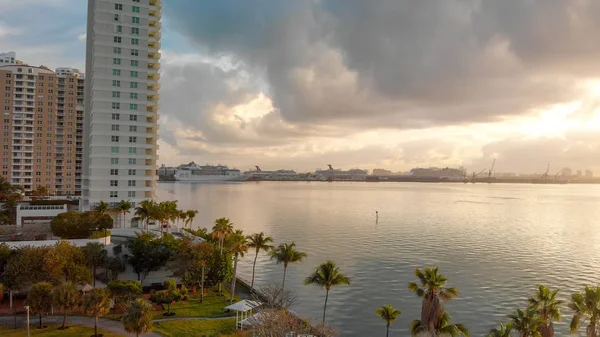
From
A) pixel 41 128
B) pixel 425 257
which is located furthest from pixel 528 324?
pixel 41 128

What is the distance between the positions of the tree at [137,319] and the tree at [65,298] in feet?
22.8

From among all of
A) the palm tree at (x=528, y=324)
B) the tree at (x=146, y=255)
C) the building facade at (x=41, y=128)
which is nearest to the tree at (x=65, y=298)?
the tree at (x=146, y=255)

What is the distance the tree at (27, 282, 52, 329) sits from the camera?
41.8 m

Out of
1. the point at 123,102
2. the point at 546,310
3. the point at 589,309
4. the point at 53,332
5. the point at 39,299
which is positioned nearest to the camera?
the point at 589,309

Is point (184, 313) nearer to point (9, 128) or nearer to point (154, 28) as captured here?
point (154, 28)

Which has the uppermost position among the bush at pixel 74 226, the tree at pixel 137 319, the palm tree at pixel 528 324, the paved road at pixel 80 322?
the bush at pixel 74 226

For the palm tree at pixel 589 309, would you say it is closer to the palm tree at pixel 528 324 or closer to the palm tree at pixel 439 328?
the palm tree at pixel 528 324

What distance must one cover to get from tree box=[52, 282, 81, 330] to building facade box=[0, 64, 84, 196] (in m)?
120

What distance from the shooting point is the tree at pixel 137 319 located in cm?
3841

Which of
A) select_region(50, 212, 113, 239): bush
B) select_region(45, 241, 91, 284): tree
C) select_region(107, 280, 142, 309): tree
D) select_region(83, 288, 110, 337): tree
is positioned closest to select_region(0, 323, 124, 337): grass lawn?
select_region(83, 288, 110, 337): tree

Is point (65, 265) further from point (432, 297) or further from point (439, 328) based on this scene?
point (439, 328)

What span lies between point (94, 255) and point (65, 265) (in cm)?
487

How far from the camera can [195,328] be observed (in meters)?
44.8

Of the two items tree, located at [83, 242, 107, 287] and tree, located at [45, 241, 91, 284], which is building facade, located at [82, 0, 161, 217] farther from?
tree, located at [45, 241, 91, 284]
